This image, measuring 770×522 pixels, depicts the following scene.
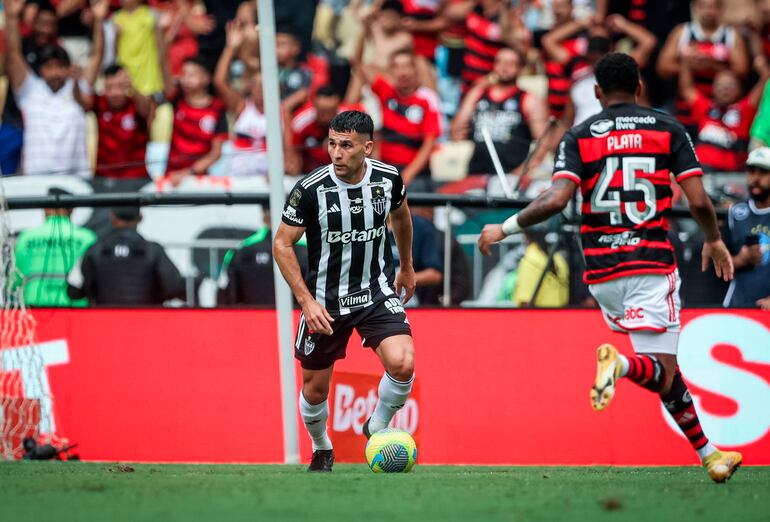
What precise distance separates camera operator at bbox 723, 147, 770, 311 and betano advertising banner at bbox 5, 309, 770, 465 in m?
0.29

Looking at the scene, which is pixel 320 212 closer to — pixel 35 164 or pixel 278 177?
pixel 278 177

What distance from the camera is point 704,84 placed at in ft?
42.9

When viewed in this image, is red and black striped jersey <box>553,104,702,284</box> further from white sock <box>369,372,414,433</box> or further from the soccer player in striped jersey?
white sock <box>369,372,414,433</box>

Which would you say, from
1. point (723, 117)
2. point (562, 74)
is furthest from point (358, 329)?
point (562, 74)

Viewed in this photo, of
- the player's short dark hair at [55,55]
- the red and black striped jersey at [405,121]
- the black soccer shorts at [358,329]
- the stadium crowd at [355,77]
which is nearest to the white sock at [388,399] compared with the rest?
the black soccer shorts at [358,329]

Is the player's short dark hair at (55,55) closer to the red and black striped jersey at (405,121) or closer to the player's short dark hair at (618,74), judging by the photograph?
the red and black striped jersey at (405,121)

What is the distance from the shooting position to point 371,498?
5.52 meters

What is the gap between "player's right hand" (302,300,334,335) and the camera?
7.23m

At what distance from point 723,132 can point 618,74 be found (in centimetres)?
553

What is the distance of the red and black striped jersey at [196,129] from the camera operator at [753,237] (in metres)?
5.85

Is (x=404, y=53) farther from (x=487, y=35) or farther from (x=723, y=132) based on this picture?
(x=723, y=132)

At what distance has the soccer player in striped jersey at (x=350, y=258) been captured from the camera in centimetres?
744

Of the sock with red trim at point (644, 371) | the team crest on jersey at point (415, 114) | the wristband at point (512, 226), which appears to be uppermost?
the team crest on jersey at point (415, 114)

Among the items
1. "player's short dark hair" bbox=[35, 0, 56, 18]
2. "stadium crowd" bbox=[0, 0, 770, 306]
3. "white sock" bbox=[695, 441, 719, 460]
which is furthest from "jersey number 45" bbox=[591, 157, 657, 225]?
"player's short dark hair" bbox=[35, 0, 56, 18]
